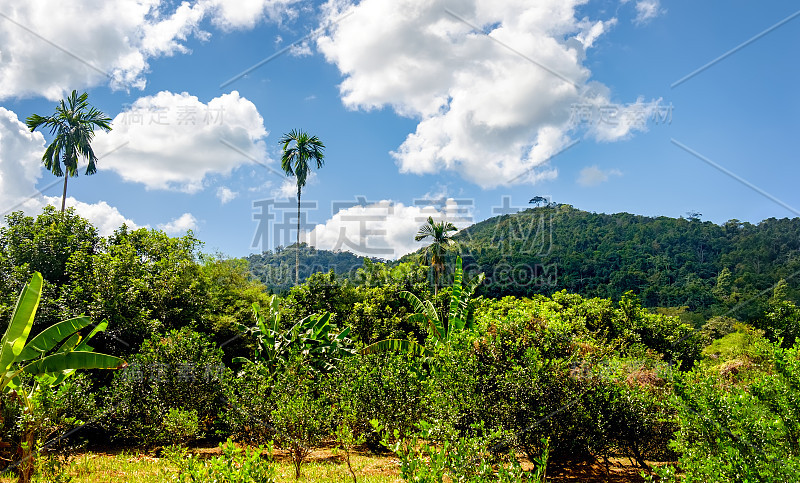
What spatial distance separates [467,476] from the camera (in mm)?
5145

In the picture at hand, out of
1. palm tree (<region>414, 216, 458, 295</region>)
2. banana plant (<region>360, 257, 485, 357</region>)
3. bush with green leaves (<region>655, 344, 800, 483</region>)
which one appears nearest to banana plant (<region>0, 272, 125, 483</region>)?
banana plant (<region>360, 257, 485, 357</region>)

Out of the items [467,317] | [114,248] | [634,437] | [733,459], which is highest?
[114,248]

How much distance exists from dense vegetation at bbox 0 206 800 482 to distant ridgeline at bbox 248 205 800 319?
1878cm

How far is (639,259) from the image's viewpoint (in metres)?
56.0

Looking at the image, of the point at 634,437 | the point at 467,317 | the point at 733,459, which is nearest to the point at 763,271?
the point at 467,317

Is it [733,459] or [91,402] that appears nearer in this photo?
[733,459]

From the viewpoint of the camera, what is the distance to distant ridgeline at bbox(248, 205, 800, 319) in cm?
4616

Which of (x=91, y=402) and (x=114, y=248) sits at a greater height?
(x=114, y=248)

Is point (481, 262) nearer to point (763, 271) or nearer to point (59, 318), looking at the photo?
point (763, 271)

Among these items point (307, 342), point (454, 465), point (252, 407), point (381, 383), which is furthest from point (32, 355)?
point (454, 465)

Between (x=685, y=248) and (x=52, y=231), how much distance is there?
69232mm

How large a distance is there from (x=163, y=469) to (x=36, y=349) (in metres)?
3.75

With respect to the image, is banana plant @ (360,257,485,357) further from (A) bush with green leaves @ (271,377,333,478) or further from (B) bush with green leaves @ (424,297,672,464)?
(B) bush with green leaves @ (424,297,672,464)

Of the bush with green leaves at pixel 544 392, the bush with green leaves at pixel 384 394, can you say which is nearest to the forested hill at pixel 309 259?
the bush with green leaves at pixel 384 394
